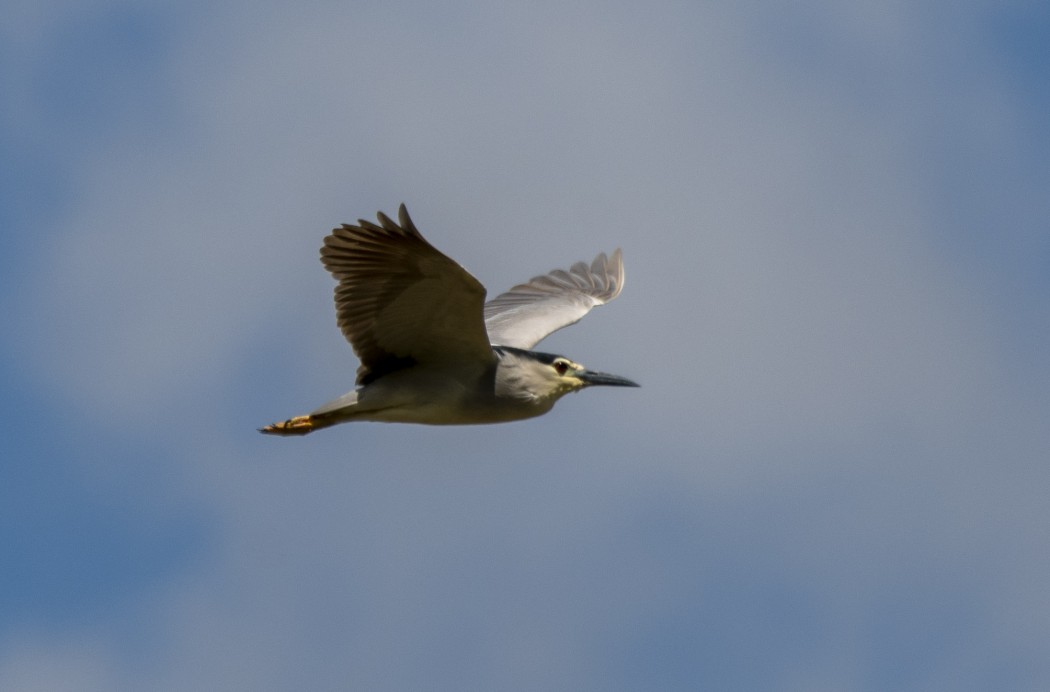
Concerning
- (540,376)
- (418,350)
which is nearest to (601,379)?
(540,376)

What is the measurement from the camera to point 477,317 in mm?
13125

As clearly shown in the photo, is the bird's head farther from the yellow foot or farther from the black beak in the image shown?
the yellow foot

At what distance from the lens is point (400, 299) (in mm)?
13070

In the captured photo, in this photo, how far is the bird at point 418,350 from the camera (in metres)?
12.7

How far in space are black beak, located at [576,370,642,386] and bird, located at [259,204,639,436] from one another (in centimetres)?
1

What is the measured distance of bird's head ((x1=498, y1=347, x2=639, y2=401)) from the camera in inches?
545

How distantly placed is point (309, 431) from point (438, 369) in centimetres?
121

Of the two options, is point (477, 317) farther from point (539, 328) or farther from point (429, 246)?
point (539, 328)

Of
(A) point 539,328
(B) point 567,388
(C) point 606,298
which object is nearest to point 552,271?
(C) point 606,298

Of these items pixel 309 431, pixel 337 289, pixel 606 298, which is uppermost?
pixel 606 298

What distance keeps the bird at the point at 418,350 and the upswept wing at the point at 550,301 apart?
1.87m

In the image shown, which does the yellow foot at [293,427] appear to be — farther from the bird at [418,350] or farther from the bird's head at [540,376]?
the bird's head at [540,376]

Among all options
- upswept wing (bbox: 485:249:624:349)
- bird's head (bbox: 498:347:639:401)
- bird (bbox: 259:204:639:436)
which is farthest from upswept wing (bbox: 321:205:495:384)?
upswept wing (bbox: 485:249:624:349)

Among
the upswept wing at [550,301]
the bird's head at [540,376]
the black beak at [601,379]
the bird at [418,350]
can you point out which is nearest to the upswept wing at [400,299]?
the bird at [418,350]
